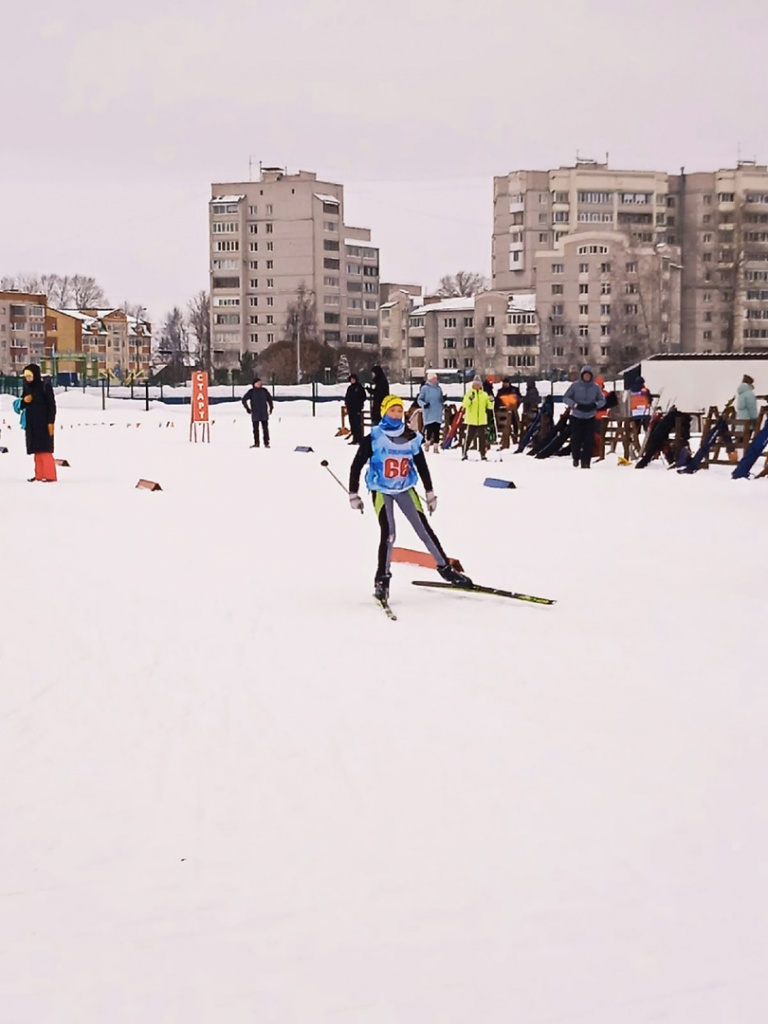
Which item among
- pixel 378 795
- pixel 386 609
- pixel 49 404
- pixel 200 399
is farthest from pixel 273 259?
pixel 378 795

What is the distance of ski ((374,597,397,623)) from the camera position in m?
9.23

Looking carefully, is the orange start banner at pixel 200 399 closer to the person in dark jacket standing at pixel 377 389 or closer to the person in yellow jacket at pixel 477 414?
the person in dark jacket standing at pixel 377 389

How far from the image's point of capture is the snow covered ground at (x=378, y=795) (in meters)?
3.69

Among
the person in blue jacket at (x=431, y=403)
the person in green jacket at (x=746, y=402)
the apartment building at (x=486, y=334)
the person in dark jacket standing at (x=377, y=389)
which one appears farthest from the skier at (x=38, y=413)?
the apartment building at (x=486, y=334)

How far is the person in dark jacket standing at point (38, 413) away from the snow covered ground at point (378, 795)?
835cm

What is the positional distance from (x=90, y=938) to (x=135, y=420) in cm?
4931

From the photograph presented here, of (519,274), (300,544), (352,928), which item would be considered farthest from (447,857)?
(519,274)

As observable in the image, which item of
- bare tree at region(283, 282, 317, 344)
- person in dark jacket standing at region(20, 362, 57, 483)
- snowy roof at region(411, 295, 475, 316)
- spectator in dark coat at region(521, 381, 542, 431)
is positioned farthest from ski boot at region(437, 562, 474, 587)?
snowy roof at region(411, 295, 475, 316)

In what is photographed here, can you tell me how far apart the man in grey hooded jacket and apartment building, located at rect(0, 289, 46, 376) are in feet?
430

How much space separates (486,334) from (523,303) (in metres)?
4.12

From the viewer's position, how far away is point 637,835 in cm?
477

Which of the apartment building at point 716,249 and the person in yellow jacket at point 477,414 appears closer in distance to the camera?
the person in yellow jacket at point 477,414

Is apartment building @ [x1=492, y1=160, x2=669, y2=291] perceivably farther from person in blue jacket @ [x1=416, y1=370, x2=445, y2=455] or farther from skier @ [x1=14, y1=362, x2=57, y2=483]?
skier @ [x1=14, y1=362, x2=57, y2=483]

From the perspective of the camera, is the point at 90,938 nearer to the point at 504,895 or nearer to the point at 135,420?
the point at 504,895
